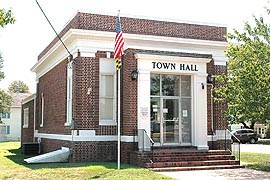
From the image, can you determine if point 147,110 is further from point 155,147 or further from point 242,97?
point 242,97

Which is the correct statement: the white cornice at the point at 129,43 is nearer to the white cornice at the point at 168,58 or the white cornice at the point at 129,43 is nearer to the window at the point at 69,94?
the window at the point at 69,94

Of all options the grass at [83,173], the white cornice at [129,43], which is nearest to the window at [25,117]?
the white cornice at [129,43]

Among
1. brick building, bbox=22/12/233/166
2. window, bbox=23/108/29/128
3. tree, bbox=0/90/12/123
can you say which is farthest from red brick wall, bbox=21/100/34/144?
tree, bbox=0/90/12/123

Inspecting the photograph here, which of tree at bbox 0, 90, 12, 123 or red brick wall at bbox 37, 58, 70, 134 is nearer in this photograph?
red brick wall at bbox 37, 58, 70, 134

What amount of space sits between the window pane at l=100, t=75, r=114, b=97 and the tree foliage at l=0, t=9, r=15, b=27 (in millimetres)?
7077

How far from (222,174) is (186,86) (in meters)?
5.58

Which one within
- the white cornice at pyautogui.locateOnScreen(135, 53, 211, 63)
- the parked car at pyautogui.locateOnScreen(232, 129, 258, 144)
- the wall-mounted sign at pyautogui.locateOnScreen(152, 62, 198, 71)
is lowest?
the parked car at pyautogui.locateOnScreen(232, 129, 258, 144)

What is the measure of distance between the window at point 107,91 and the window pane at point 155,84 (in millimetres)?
1941

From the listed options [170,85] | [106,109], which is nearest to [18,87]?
[106,109]

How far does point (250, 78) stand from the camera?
50.1ft

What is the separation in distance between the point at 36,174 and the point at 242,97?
8.04 meters

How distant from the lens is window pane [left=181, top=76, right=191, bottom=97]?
749 inches

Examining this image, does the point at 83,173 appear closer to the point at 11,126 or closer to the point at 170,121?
the point at 170,121

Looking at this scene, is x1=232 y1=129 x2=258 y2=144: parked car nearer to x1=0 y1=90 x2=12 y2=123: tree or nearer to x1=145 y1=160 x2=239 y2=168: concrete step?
x1=145 y1=160 x2=239 y2=168: concrete step
